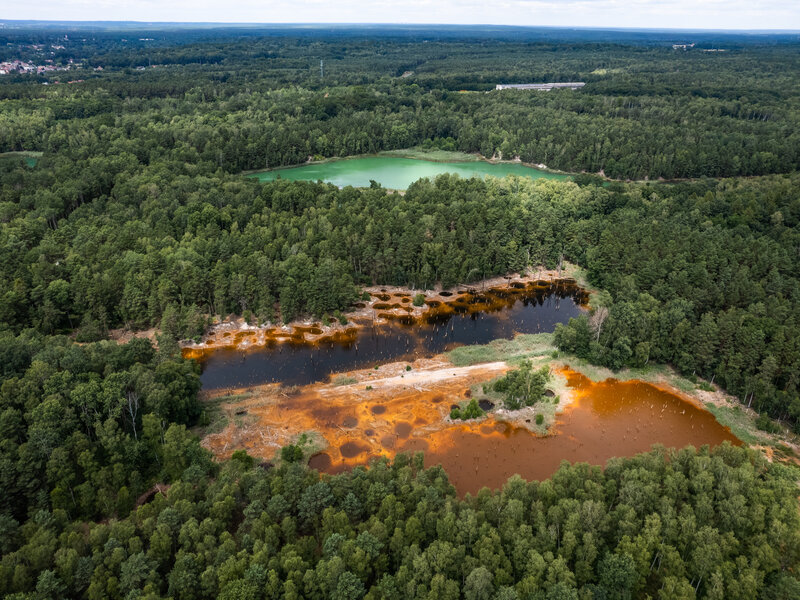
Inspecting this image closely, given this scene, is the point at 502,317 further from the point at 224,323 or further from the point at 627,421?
the point at 224,323

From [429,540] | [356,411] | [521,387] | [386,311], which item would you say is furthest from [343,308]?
[429,540]

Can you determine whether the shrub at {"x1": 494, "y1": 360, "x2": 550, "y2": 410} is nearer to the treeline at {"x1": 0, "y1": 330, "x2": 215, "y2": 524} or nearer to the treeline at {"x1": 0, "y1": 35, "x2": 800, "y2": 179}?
the treeline at {"x1": 0, "y1": 330, "x2": 215, "y2": 524}

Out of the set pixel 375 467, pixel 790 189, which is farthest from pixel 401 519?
pixel 790 189

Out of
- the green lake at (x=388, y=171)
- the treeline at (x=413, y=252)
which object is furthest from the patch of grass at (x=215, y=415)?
the green lake at (x=388, y=171)

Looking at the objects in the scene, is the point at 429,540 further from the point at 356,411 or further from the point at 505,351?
the point at 505,351

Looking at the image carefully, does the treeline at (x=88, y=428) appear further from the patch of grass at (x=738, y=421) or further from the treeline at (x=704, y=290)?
the patch of grass at (x=738, y=421)
